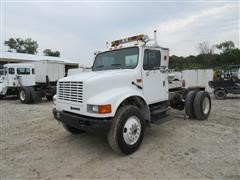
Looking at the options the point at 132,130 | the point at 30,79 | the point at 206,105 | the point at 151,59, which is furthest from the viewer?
the point at 30,79

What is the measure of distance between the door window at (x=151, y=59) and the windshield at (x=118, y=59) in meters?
0.23

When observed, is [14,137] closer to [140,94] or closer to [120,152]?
[120,152]

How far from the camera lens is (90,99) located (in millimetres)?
3887

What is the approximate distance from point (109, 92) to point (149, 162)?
4.81ft

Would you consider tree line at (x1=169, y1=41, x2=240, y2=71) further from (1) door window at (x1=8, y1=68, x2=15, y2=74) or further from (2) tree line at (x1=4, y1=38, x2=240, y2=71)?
(1) door window at (x1=8, y1=68, x2=15, y2=74)

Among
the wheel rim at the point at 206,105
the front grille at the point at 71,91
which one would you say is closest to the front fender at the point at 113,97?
the front grille at the point at 71,91

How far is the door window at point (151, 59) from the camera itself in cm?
487

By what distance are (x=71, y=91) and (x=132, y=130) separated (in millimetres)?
1433

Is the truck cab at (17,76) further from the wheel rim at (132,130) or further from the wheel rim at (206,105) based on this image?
the wheel rim at (132,130)

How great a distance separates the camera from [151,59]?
504 cm

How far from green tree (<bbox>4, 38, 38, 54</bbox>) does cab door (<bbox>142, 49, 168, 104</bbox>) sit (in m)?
50.1

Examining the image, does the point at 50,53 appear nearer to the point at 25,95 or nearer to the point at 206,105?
the point at 25,95

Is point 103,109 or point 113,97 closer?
point 103,109

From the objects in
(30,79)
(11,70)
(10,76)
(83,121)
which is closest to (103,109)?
(83,121)
